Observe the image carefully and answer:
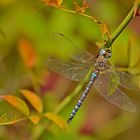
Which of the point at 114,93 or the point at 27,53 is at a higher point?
the point at 114,93

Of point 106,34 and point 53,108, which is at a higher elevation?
point 106,34

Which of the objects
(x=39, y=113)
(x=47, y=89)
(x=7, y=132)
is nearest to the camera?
(x=39, y=113)

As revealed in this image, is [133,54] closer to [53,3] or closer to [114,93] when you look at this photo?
[114,93]

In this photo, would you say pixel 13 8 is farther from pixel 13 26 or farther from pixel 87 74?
pixel 87 74

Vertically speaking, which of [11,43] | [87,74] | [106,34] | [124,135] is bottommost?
[124,135]

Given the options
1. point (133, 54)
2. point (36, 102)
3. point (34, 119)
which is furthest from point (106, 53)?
point (34, 119)

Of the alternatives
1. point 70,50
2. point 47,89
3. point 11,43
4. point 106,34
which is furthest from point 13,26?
point 106,34
